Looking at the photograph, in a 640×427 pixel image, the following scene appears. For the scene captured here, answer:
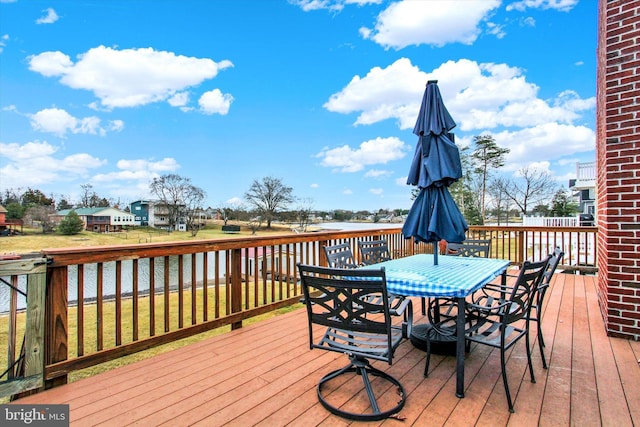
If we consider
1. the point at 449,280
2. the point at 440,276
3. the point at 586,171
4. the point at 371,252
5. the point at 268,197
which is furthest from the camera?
the point at 268,197

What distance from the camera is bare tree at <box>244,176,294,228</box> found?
85.5 feet

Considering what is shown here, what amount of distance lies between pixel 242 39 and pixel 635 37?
1559cm

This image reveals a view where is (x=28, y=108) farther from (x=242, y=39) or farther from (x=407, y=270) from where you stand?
(x=407, y=270)

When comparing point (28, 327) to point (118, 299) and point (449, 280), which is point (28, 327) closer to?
point (118, 299)

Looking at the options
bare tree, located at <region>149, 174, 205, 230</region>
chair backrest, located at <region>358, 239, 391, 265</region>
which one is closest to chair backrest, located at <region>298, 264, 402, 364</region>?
chair backrest, located at <region>358, 239, 391, 265</region>

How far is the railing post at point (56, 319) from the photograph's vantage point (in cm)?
214

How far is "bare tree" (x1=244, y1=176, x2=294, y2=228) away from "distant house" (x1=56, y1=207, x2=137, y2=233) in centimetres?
914

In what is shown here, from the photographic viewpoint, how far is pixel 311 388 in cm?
219

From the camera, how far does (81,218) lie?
1797cm

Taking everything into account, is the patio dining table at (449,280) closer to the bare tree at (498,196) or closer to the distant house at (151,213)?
the bare tree at (498,196)

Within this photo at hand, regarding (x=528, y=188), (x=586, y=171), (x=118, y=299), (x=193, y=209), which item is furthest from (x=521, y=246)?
(x=193, y=209)

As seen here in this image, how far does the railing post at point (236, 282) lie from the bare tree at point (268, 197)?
21.4m

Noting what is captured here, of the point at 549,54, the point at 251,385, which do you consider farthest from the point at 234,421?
the point at 549,54

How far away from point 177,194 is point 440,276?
1158 inches
